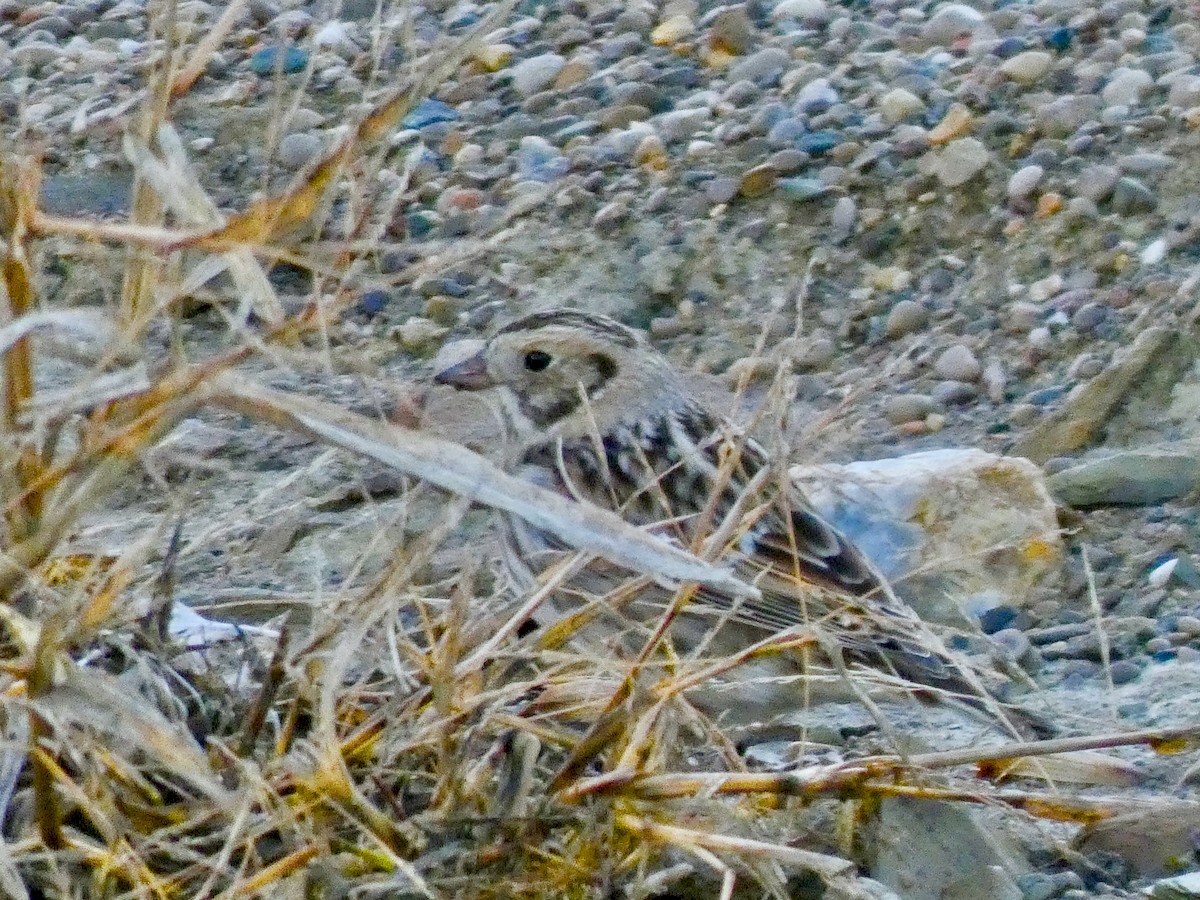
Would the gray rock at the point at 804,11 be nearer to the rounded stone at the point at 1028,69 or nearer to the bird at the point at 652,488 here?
the rounded stone at the point at 1028,69

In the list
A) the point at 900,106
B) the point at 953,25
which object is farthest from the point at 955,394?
the point at 953,25

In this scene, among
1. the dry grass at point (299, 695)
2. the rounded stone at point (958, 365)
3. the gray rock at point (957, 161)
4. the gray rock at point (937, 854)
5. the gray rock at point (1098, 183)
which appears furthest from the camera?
the gray rock at point (957, 161)

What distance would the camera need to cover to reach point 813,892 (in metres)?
3.21

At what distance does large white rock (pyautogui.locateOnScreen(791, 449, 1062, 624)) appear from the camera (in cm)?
477

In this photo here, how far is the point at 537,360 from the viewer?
15.6 feet

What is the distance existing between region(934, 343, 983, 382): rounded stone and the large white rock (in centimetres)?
62

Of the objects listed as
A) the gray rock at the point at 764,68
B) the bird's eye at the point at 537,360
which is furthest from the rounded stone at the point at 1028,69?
the bird's eye at the point at 537,360

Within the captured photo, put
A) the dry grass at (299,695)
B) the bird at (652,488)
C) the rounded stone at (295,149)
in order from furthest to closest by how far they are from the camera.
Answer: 1. the rounded stone at (295,149)
2. the bird at (652,488)
3. the dry grass at (299,695)

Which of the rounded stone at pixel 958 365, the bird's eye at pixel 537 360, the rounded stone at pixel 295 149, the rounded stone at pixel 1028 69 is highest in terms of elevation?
the bird's eye at pixel 537 360

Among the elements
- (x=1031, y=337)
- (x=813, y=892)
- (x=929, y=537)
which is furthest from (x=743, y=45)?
(x=813, y=892)

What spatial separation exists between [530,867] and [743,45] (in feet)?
13.9

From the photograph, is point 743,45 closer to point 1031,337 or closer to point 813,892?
point 1031,337

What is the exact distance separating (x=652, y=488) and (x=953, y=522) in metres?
1.07

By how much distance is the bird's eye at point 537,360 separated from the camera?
4.75 metres
